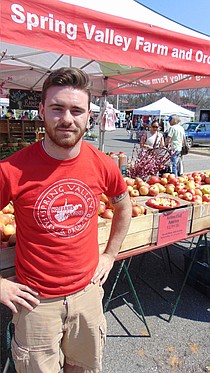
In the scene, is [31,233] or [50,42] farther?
[50,42]

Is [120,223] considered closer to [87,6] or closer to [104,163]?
[104,163]

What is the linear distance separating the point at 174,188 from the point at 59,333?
2088 millimetres

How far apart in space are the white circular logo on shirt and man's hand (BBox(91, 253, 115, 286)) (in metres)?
0.33

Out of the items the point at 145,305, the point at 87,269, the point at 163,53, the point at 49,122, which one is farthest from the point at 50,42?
the point at 145,305

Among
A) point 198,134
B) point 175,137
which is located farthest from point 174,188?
point 198,134

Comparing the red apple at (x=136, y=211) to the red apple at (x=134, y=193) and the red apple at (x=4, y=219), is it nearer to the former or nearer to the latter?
the red apple at (x=134, y=193)

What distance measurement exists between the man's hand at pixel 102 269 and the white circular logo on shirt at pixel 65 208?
1.08ft

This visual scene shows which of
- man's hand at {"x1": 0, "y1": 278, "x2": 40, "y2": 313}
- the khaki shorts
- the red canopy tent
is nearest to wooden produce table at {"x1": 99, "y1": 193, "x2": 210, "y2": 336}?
the khaki shorts

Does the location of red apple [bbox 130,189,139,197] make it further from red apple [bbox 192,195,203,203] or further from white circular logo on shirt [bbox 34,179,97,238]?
white circular logo on shirt [bbox 34,179,97,238]

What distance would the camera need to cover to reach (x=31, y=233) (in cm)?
138

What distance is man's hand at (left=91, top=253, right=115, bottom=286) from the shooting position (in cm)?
162

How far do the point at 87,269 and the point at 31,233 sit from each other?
1.21 ft

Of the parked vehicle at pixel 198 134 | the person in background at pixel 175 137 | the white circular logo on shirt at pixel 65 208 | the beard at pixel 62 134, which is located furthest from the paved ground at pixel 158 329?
the parked vehicle at pixel 198 134

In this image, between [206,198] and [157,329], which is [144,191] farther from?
[157,329]
